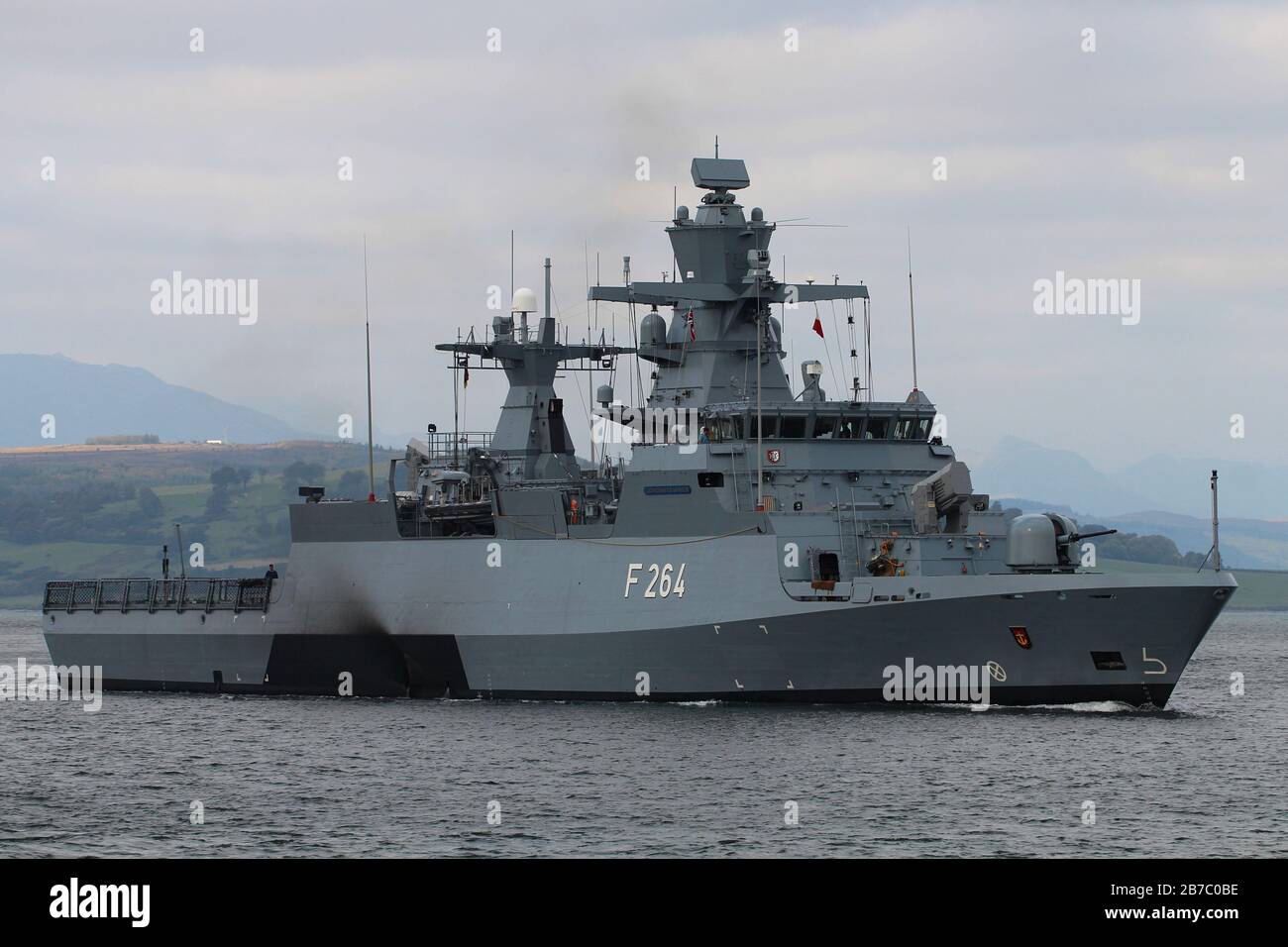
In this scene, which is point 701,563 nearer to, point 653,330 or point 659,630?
point 659,630

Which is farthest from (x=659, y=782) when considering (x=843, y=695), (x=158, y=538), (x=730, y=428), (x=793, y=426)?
(x=158, y=538)

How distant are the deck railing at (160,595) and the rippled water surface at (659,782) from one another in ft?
21.4


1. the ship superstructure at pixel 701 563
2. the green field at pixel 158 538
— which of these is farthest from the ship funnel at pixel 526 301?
the green field at pixel 158 538

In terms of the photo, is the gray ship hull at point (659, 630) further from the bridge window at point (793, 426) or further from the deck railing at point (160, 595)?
the bridge window at point (793, 426)

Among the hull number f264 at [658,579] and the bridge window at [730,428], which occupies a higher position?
the bridge window at [730,428]

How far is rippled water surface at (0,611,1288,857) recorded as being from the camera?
22.0 m

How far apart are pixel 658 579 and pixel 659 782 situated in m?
8.66

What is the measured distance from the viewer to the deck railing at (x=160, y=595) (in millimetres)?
42938

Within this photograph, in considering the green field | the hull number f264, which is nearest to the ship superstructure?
the hull number f264

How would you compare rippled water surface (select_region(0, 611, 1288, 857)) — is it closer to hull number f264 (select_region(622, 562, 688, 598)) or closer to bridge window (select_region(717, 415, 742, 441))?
hull number f264 (select_region(622, 562, 688, 598))

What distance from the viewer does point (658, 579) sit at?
111 feet
